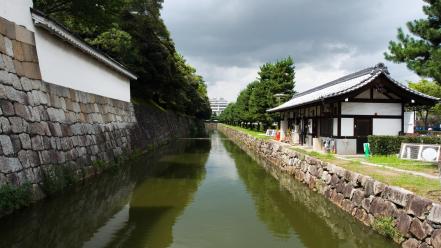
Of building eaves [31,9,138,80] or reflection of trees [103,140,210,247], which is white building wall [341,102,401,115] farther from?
building eaves [31,9,138,80]

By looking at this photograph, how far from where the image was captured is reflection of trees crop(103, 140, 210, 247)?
21.9 feet

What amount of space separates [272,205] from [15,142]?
22.6 feet

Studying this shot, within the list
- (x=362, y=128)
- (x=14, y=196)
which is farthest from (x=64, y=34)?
(x=362, y=128)

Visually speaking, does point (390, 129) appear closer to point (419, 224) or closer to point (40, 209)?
point (419, 224)

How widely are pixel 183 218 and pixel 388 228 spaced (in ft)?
14.6

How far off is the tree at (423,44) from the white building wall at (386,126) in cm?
520

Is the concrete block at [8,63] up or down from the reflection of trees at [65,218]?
up

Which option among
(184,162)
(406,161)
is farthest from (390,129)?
(184,162)

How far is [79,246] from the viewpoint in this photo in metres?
6.14

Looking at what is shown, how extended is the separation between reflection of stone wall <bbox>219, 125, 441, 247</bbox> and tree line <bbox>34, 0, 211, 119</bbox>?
13.1 metres

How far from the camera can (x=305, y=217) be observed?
8727 millimetres

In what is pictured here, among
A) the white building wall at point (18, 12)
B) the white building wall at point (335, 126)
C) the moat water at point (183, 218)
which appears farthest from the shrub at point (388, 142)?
the white building wall at point (18, 12)

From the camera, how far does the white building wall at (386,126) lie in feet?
52.7

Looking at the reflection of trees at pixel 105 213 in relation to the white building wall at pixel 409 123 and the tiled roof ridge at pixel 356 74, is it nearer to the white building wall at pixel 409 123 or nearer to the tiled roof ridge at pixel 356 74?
the tiled roof ridge at pixel 356 74
